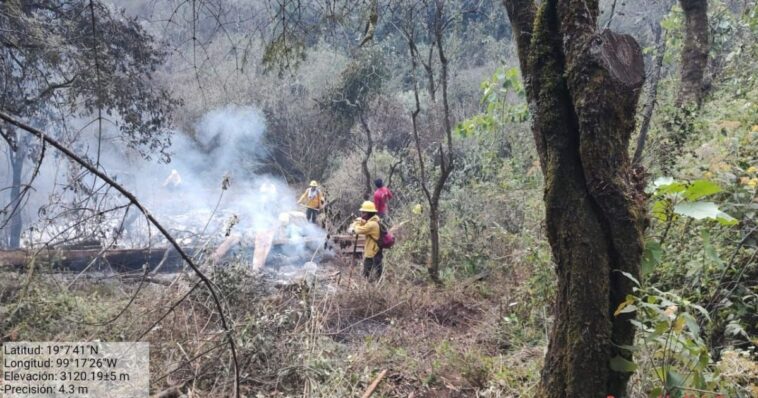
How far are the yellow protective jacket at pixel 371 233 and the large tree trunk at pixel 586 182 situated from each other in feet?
17.8

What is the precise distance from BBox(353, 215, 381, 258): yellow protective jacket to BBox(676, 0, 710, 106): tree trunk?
446 centimetres

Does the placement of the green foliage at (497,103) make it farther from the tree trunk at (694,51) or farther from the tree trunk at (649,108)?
the tree trunk at (694,51)

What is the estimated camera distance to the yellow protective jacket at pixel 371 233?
25.2 ft

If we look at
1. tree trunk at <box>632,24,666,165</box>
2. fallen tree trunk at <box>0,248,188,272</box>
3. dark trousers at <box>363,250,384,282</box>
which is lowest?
dark trousers at <box>363,250,384,282</box>

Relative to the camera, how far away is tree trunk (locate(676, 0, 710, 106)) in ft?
21.0

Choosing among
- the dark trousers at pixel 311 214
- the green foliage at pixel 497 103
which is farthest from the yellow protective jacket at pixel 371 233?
the dark trousers at pixel 311 214

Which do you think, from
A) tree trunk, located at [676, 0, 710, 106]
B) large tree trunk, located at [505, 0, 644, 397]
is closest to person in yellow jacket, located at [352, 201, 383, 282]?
tree trunk, located at [676, 0, 710, 106]

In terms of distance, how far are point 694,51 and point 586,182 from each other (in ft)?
18.4

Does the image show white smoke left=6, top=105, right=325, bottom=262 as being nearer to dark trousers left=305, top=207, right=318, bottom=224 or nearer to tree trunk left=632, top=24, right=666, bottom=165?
dark trousers left=305, top=207, right=318, bottom=224

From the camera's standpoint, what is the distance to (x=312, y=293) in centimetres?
500

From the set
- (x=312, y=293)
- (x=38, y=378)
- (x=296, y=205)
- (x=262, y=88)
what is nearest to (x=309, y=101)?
(x=262, y=88)

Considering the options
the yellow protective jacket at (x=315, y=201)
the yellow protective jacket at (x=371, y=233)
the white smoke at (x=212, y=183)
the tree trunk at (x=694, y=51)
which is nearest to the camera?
the tree trunk at (x=694, y=51)

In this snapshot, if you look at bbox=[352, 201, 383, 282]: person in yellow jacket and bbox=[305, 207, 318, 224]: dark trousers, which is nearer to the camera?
bbox=[352, 201, 383, 282]: person in yellow jacket

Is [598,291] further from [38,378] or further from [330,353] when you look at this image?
[38,378]
